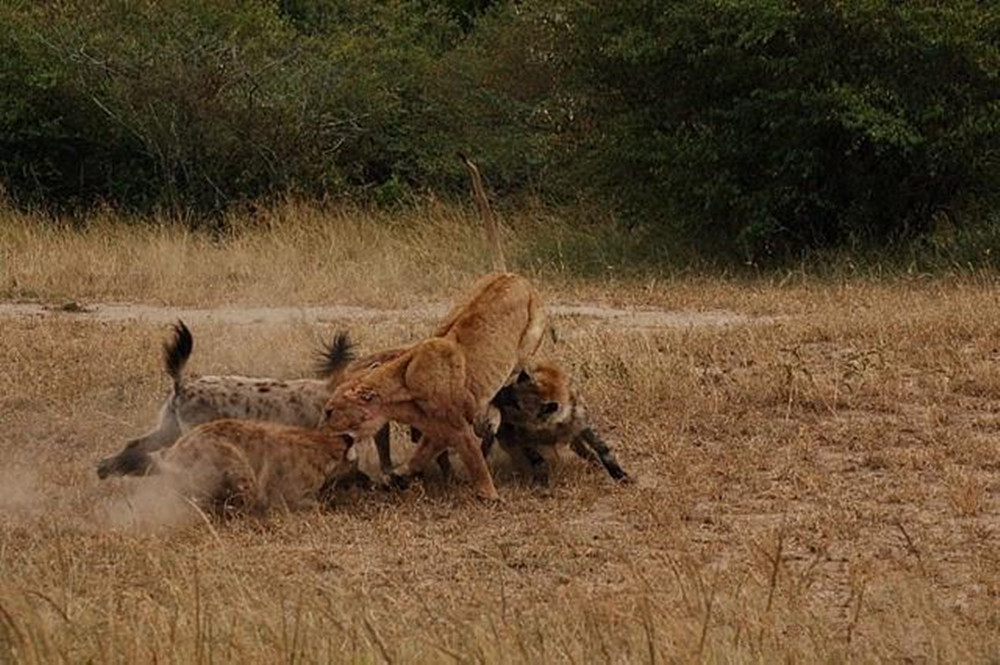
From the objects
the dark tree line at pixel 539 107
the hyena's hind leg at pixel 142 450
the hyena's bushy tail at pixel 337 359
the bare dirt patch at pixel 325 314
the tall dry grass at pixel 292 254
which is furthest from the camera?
the dark tree line at pixel 539 107

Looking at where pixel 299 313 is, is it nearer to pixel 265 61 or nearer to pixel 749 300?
pixel 749 300

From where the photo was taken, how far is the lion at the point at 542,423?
9.34 m

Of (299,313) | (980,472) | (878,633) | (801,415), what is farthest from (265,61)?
(878,633)

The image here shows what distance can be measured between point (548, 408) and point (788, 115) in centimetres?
948

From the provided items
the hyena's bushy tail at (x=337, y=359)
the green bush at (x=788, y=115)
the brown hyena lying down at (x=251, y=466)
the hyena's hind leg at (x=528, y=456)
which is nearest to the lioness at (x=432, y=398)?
the brown hyena lying down at (x=251, y=466)

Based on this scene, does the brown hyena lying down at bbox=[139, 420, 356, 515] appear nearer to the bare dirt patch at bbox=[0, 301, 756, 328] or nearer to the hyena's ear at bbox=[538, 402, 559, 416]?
the hyena's ear at bbox=[538, 402, 559, 416]

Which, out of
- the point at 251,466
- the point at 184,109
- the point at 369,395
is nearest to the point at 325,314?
the point at 369,395

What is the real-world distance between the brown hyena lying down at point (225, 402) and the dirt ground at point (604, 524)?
459 mm

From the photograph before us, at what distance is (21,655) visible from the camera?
5570 millimetres

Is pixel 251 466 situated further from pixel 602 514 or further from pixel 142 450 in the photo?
pixel 602 514

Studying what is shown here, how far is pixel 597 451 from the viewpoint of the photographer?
940cm

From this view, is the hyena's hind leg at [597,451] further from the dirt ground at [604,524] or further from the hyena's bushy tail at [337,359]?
the hyena's bushy tail at [337,359]

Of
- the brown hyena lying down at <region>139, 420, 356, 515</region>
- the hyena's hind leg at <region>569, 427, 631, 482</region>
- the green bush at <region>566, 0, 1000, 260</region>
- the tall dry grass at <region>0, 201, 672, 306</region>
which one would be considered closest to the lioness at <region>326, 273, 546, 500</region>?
the brown hyena lying down at <region>139, 420, 356, 515</region>

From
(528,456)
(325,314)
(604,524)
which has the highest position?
(604,524)
